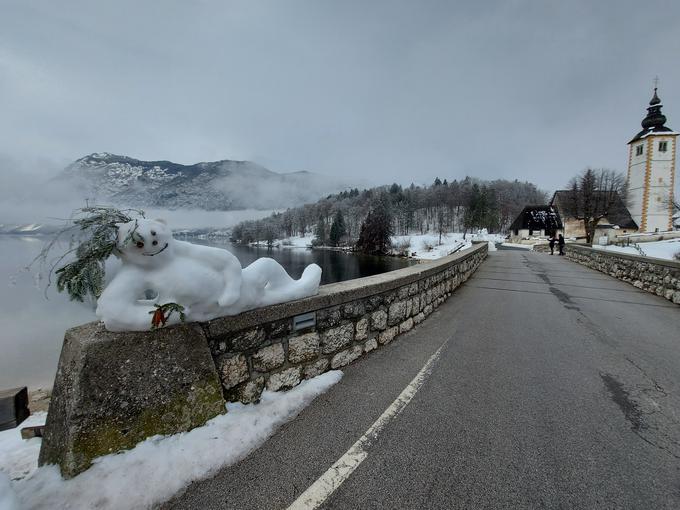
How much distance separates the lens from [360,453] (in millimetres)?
2082

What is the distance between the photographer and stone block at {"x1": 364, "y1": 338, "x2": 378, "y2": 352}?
3.70 m

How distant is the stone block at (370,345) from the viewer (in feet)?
12.2

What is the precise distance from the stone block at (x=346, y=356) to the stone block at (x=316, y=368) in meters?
0.12

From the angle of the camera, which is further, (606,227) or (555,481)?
(606,227)

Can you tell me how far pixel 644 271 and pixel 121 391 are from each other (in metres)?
11.6

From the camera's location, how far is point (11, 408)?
1903mm

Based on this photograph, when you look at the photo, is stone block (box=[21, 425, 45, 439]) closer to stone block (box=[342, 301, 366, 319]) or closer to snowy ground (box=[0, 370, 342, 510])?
snowy ground (box=[0, 370, 342, 510])

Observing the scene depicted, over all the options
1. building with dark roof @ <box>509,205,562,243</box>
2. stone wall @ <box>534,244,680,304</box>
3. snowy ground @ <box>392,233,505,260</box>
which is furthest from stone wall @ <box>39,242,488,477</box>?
building with dark roof @ <box>509,205,562,243</box>

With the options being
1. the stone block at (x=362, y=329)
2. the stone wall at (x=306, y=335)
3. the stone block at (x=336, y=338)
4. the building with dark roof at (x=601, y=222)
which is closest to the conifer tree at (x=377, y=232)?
the building with dark roof at (x=601, y=222)

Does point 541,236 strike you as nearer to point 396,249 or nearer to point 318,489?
point 396,249

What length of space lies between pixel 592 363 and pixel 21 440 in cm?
570

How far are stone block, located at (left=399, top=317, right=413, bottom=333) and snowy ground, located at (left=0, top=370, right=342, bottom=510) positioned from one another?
2450 millimetres

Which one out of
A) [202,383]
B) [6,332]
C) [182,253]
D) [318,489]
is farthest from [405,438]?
[6,332]

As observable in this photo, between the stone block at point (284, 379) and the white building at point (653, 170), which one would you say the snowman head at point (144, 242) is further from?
the white building at point (653, 170)
